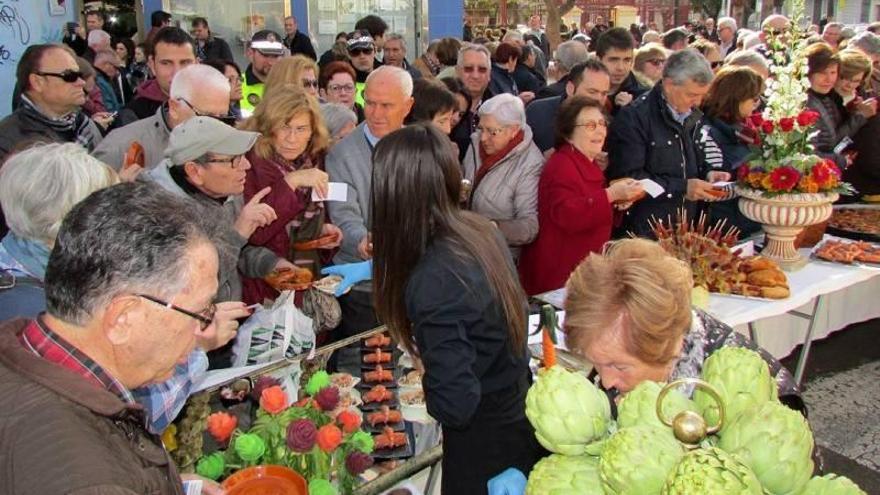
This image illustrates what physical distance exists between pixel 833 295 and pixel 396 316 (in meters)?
3.38

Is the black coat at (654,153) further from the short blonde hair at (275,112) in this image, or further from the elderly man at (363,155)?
the short blonde hair at (275,112)

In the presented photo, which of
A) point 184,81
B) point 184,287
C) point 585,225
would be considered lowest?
point 585,225

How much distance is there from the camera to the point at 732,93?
4.22 meters

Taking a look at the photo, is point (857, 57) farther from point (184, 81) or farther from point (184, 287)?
point (184, 287)

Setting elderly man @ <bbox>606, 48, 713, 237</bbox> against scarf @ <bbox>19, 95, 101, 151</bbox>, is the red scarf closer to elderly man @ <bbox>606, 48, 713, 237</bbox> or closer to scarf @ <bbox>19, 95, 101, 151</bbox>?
elderly man @ <bbox>606, 48, 713, 237</bbox>

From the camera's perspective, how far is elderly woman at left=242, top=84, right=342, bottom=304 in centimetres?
298

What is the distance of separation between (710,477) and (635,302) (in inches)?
29.2

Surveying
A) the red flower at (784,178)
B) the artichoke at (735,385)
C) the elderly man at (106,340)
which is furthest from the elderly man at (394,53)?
the artichoke at (735,385)

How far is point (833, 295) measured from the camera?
4.25 m

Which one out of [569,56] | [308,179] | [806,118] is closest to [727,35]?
[569,56]

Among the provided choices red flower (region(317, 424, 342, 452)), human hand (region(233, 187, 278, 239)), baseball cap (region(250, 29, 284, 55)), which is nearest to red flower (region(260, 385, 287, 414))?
red flower (region(317, 424, 342, 452))

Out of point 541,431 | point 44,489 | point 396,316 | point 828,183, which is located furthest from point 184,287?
point 828,183

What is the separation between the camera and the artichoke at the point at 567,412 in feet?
3.06

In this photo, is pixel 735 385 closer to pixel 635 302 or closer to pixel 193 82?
pixel 635 302
